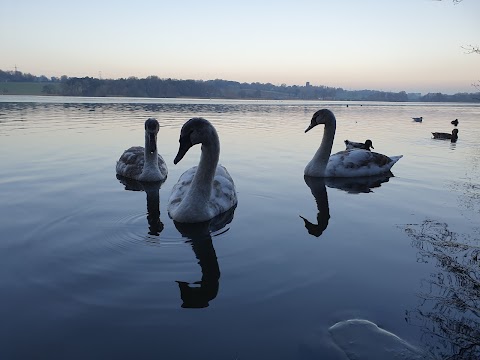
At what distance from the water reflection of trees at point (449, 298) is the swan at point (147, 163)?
840 centimetres

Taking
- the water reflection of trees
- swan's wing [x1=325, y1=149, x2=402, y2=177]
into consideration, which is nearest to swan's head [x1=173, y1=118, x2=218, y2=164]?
the water reflection of trees

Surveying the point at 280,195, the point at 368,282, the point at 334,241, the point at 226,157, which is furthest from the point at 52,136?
the point at 368,282

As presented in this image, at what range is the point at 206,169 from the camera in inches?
323

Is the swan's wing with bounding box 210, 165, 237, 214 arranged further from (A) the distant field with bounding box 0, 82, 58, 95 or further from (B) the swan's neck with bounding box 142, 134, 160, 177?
(A) the distant field with bounding box 0, 82, 58, 95

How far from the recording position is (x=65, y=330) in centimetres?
452

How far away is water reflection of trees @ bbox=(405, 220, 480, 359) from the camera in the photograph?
4391mm

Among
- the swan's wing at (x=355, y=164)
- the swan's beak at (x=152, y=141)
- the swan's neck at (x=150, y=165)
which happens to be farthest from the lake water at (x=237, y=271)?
the swan's wing at (x=355, y=164)

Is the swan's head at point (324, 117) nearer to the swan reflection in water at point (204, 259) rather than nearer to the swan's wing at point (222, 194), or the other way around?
the swan's wing at point (222, 194)

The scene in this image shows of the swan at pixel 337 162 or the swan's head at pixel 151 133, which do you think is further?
the swan at pixel 337 162

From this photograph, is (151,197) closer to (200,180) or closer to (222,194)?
(222,194)

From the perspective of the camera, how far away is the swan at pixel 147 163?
1255 cm

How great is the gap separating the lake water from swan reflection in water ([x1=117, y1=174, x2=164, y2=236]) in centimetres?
6

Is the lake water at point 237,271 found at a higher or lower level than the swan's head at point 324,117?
lower

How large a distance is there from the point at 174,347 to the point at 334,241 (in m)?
4.51
